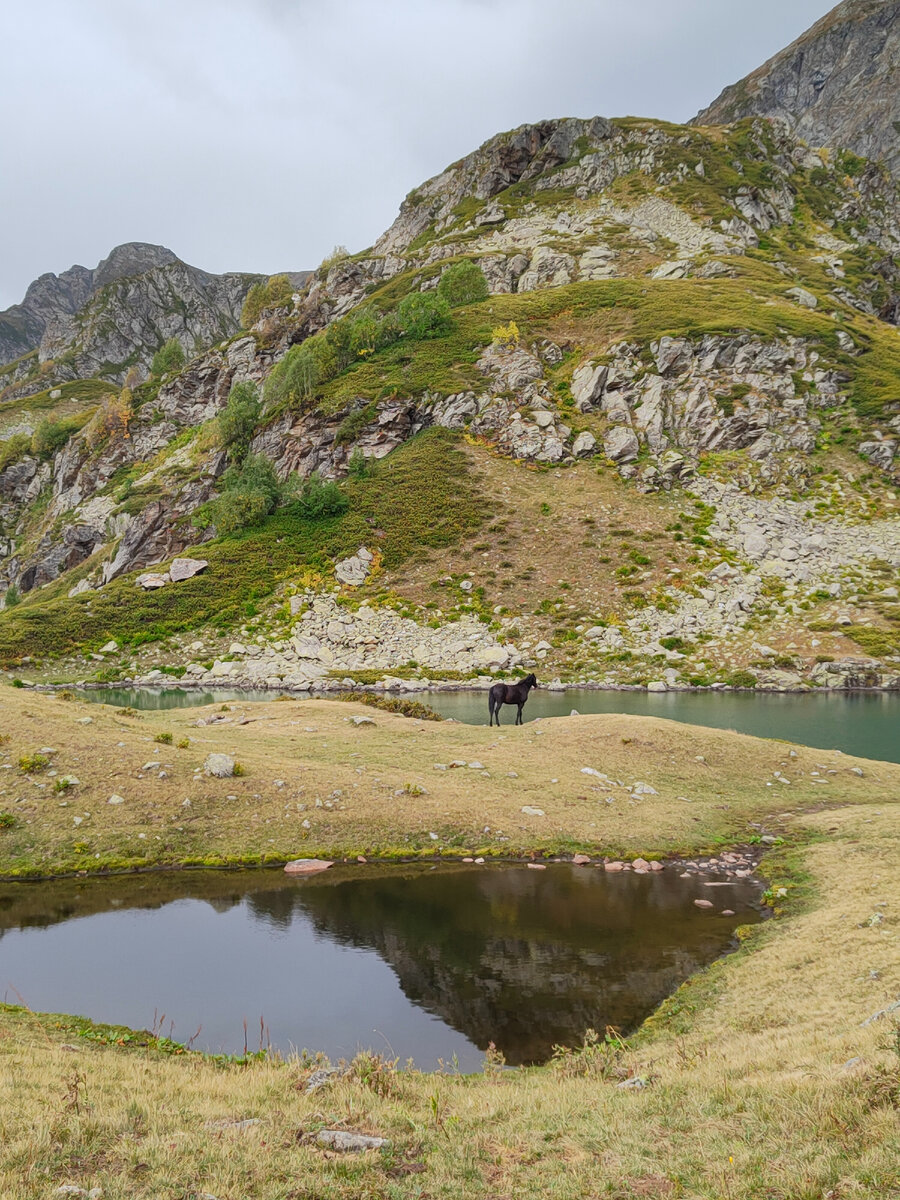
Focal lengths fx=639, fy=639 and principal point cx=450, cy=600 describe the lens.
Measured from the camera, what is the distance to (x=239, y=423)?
10688 cm

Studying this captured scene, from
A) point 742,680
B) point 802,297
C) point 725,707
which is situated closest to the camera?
point 725,707

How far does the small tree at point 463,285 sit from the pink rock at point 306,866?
12124 centimetres

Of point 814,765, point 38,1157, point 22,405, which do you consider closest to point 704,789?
point 814,765

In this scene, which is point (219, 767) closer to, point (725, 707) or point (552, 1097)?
point (552, 1097)

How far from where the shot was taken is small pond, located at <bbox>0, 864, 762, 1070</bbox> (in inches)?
443

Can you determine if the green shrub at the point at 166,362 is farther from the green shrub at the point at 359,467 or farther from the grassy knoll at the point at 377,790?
the grassy knoll at the point at 377,790

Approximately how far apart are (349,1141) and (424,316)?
120896 mm

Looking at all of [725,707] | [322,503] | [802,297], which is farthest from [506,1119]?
[802,297]

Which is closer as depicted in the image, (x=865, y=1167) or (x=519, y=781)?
(x=865, y=1167)

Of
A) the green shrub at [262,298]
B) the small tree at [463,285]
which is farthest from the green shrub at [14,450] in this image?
the small tree at [463,285]

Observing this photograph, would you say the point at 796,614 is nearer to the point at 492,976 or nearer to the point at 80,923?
the point at 492,976

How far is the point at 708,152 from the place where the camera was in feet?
510

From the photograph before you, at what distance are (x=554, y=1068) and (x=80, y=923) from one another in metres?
11.7

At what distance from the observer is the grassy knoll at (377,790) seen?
19359 mm
